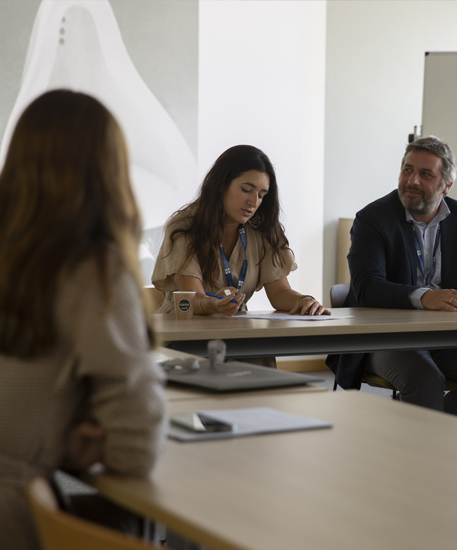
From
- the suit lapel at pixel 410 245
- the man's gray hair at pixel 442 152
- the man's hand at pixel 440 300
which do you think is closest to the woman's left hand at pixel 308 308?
the man's hand at pixel 440 300

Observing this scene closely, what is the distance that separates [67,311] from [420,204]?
2.71 metres

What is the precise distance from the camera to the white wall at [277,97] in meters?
4.85

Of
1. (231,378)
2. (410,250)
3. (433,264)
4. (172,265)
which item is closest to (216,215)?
(172,265)

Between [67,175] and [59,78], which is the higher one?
[59,78]

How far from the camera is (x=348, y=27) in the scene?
18.3 ft

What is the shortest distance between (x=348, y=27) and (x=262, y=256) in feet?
10.5

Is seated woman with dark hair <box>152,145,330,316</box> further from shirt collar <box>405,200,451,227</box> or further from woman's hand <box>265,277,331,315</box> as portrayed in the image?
shirt collar <box>405,200,451,227</box>

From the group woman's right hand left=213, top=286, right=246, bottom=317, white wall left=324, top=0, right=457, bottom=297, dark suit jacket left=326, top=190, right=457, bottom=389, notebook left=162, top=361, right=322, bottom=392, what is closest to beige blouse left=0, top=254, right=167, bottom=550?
notebook left=162, top=361, right=322, bottom=392

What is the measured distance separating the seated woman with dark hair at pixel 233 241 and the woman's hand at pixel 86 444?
1.79m

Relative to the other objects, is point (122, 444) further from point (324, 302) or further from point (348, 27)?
point (348, 27)

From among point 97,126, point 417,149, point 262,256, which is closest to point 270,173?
point 262,256

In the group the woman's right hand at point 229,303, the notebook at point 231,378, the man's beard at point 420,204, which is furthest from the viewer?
the man's beard at point 420,204

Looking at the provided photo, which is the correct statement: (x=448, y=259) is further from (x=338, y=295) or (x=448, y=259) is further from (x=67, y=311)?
Answer: (x=67, y=311)

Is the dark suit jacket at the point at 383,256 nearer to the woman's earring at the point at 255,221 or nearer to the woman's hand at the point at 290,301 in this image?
the woman's hand at the point at 290,301
